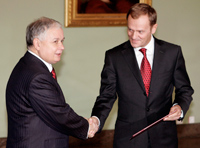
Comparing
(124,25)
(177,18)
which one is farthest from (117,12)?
(177,18)

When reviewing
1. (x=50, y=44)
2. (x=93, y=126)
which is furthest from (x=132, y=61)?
(x=50, y=44)

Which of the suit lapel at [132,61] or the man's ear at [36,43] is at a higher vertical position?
the man's ear at [36,43]

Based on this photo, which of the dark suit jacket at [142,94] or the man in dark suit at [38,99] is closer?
the man in dark suit at [38,99]

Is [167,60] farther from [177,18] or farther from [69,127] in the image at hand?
[177,18]

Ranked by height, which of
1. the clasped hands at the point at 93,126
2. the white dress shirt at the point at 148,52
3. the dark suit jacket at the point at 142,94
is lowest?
the clasped hands at the point at 93,126

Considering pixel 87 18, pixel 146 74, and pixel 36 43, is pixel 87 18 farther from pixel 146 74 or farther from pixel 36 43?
pixel 36 43

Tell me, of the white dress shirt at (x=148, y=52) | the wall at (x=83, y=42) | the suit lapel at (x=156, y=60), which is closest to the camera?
the suit lapel at (x=156, y=60)

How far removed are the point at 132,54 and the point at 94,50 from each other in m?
2.02

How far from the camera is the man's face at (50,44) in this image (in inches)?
104

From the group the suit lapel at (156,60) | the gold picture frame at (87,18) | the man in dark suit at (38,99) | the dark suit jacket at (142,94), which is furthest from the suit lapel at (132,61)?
the gold picture frame at (87,18)

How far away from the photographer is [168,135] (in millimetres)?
3162

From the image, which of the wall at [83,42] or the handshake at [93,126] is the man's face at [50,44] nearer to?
the handshake at [93,126]

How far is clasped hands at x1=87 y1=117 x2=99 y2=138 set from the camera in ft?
9.99

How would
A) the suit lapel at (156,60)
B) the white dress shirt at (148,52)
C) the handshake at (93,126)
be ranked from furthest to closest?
the white dress shirt at (148,52) → the suit lapel at (156,60) → the handshake at (93,126)
